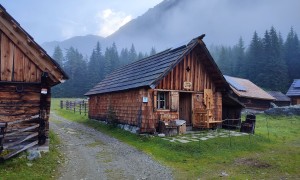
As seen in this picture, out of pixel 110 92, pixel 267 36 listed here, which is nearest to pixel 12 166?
pixel 110 92

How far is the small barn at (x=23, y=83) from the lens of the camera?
12086 mm

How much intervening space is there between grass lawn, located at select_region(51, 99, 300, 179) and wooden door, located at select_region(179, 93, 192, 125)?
195 inches

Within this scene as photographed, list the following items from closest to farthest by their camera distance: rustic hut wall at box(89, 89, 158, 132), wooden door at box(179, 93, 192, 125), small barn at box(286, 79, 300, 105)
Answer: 1. rustic hut wall at box(89, 89, 158, 132)
2. wooden door at box(179, 93, 192, 125)
3. small barn at box(286, 79, 300, 105)

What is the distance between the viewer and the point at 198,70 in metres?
21.1

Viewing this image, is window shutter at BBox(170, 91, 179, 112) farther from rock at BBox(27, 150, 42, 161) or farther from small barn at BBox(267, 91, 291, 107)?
small barn at BBox(267, 91, 291, 107)

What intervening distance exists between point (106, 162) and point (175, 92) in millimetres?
8962

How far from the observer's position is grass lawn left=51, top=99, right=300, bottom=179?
413 inches

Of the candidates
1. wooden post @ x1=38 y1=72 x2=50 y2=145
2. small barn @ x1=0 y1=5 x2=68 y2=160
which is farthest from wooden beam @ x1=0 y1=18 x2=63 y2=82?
wooden post @ x1=38 y1=72 x2=50 y2=145

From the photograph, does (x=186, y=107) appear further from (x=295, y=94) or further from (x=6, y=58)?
(x=295, y=94)

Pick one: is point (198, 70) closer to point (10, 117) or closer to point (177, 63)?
point (177, 63)

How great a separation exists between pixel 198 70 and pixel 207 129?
445 cm

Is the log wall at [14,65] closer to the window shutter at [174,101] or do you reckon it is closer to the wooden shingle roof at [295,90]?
the window shutter at [174,101]

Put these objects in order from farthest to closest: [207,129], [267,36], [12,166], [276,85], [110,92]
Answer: [267,36], [276,85], [110,92], [207,129], [12,166]

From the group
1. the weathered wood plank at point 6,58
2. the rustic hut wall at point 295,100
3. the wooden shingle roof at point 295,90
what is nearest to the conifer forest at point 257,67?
the wooden shingle roof at point 295,90
